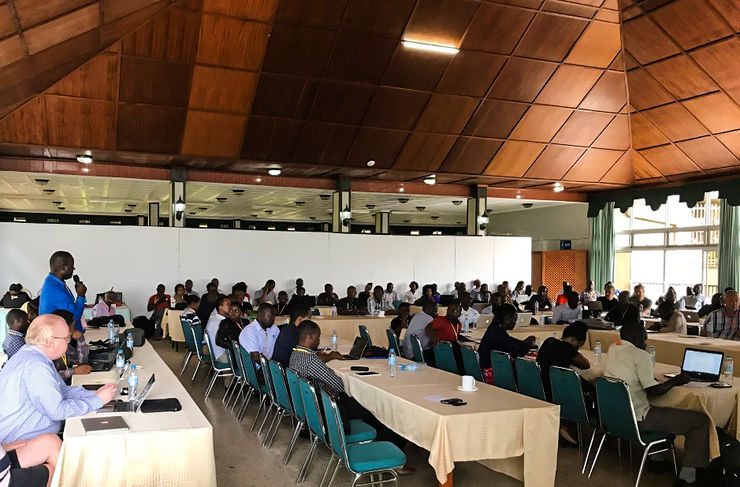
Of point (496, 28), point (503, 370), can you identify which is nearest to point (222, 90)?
point (496, 28)

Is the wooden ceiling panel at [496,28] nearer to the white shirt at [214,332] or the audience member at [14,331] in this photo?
the white shirt at [214,332]

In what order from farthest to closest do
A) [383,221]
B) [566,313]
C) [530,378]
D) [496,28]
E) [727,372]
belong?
[383,221] → [496,28] → [566,313] → [530,378] → [727,372]

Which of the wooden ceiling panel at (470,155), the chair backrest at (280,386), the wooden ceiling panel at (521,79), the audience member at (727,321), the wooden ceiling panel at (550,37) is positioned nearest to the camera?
the chair backrest at (280,386)

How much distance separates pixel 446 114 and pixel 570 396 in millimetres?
9033

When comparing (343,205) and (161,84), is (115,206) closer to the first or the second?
(343,205)

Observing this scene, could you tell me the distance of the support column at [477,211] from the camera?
1800 cm

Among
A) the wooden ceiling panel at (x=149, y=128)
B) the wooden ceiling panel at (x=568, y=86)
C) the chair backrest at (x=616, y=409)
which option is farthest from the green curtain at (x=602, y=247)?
the chair backrest at (x=616, y=409)

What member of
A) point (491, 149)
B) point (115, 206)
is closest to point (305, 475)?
point (491, 149)

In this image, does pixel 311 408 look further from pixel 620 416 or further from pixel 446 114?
pixel 446 114

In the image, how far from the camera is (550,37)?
12.6 m

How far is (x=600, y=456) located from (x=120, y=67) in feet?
31.2

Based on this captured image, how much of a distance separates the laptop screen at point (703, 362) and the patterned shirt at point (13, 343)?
592 cm

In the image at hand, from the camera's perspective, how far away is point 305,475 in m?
5.50

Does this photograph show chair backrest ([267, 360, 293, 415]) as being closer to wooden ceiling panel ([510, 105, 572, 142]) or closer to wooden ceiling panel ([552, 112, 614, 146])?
wooden ceiling panel ([510, 105, 572, 142])
